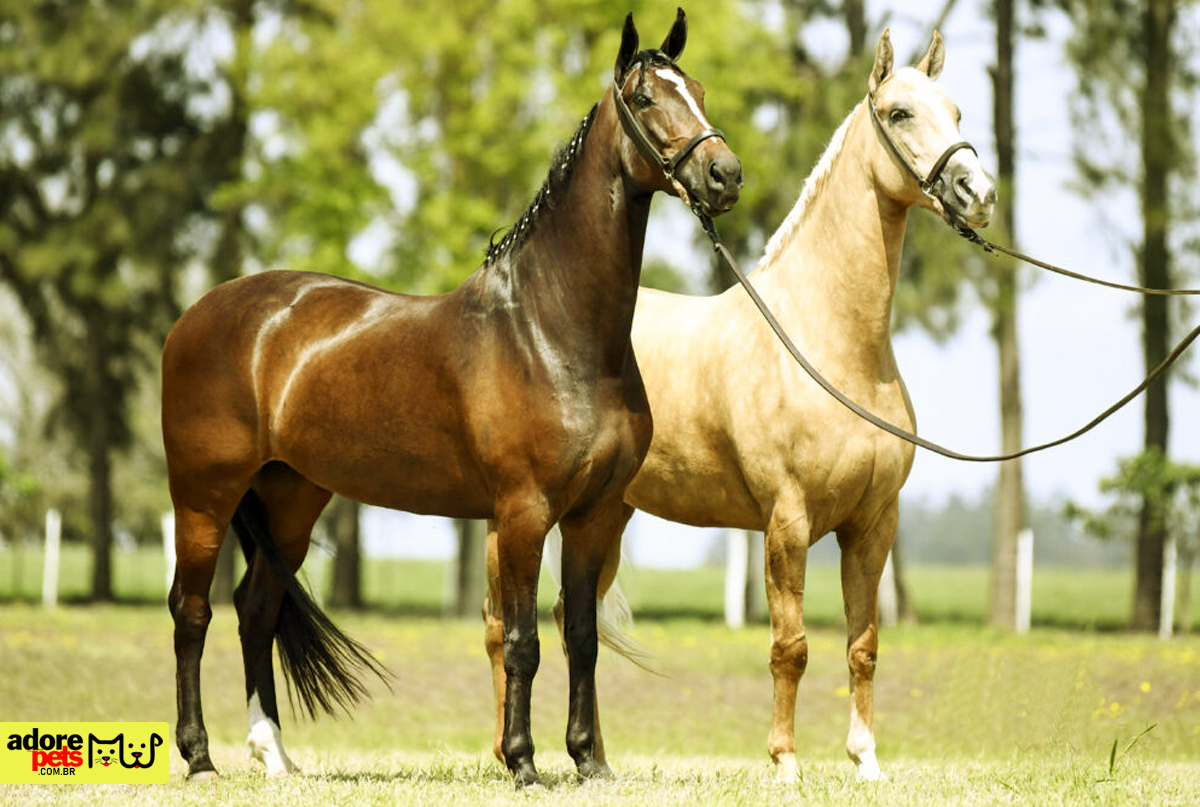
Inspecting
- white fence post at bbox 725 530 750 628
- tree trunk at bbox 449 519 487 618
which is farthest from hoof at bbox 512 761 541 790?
white fence post at bbox 725 530 750 628

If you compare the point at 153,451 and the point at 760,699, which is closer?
the point at 760,699

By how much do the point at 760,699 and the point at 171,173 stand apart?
1427cm

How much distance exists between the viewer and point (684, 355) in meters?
6.82

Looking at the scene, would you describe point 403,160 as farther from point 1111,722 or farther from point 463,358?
point 463,358

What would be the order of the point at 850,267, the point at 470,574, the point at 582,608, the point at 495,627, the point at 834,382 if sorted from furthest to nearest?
the point at 470,574 < the point at 495,627 < the point at 850,267 < the point at 834,382 < the point at 582,608

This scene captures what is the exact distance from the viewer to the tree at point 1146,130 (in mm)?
18484

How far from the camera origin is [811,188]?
21.3 feet

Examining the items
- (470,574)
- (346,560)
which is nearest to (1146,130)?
(470,574)

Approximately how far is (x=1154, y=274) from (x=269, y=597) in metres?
15.4

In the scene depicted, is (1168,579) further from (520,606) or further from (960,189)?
(520,606)

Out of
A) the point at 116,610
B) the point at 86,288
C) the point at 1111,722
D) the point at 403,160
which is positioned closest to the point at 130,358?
the point at 86,288

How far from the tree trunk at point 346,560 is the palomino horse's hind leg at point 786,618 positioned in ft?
53.7

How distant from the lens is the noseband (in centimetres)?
571

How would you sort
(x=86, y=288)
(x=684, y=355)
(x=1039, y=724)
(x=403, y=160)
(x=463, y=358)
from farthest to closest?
1. (x=86, y=288)
2. (x=403, y=160)
3. (x=1039, y=724)
4. (x=684, y=355)
5. (x=463, y=358)
